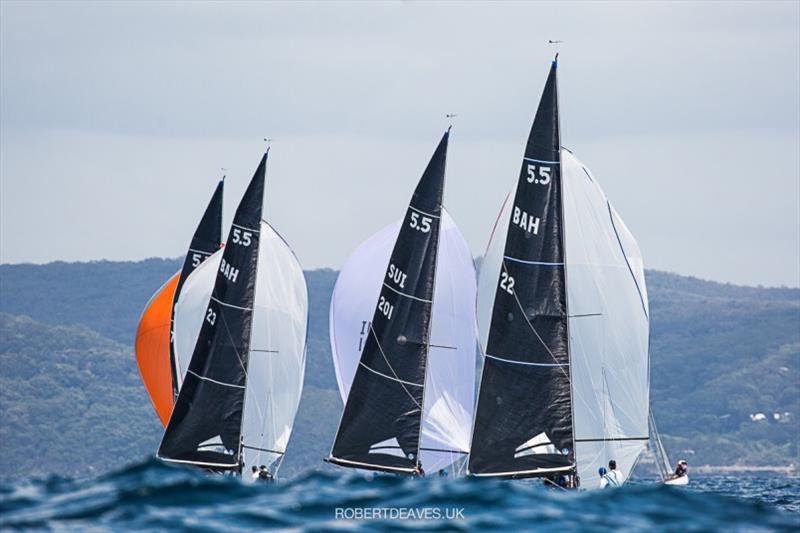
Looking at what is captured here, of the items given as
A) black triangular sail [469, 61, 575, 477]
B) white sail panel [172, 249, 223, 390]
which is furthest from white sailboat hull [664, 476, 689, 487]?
white sail panel [172, 249, 223, 390]

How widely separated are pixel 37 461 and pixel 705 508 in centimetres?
17991

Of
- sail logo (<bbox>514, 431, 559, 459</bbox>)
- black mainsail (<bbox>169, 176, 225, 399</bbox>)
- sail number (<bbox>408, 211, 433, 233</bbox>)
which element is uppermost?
black mainsail (<bbox>169, 176, 225, 399</bbox>)

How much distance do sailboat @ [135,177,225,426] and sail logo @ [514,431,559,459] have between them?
18250 millimetres

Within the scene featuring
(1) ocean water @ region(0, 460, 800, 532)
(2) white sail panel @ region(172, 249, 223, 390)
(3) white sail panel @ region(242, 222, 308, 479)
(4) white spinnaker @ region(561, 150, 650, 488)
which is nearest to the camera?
(1) ocean water @ region(0, 460, 800, 532)

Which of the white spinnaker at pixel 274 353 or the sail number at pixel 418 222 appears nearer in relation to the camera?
the sail number at pixel 418 222

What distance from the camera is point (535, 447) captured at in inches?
1188

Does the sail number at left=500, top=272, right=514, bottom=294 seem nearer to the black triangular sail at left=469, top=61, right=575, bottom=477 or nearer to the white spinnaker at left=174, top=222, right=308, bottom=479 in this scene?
the black triangular sail at left=469, top=61, right=575, bottom=477

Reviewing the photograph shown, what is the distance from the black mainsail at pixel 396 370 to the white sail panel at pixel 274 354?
482 cm

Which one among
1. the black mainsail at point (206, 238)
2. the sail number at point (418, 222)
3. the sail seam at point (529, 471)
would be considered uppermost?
the black mainsail at point (206, 238)

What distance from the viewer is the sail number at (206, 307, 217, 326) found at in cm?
3841

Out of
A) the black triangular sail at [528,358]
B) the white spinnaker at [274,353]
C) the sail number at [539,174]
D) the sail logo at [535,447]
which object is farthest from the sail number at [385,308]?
the sail logo at [535,447]

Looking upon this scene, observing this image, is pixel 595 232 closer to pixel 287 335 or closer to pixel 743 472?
pixel 287 335

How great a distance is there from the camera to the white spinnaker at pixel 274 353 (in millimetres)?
39812

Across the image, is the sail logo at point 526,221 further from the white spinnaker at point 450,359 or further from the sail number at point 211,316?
the sail number at point 211,316
